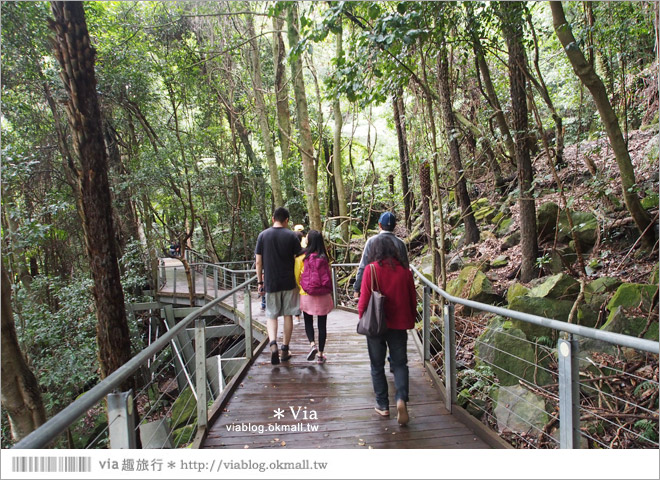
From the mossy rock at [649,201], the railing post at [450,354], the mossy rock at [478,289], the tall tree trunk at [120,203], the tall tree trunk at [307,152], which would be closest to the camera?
the railing post at [450,354]

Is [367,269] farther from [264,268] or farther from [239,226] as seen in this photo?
[239,226]

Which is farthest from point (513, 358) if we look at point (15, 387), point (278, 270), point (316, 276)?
point (15, 387)

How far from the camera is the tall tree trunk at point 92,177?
423cm

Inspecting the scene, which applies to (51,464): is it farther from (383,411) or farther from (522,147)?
(522,147)

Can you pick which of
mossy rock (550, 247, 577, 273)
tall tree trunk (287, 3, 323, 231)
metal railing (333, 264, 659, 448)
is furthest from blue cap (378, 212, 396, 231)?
tall tree trunk (287, 3, 323, 231)

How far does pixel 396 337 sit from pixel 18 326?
8.64 m

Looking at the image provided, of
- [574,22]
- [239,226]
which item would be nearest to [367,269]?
[574,22]

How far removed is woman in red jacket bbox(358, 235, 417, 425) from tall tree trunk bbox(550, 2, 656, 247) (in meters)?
3.14

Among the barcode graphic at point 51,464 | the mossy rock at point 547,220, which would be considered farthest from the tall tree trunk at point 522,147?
the barcode graphic at point 51,464

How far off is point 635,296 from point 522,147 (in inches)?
111

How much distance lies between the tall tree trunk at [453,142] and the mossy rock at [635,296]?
8.98 feet

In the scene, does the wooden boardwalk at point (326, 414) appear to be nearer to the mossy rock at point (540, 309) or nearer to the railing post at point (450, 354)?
the railing post at point (450, 354)

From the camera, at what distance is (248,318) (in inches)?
185

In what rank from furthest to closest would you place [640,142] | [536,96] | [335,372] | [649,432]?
[536,96] < [640,142] < [335,372] < [649,432]
